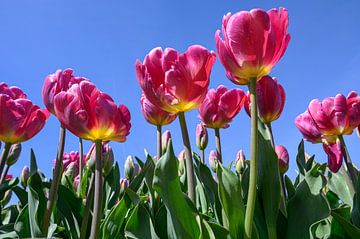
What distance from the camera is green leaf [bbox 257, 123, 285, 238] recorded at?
1.13m

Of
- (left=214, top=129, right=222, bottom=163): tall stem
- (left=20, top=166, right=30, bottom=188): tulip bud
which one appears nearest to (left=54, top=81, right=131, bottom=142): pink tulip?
(left=214, top=129, right=222, bottom=163): tall stem

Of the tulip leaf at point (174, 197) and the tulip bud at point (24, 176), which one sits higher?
the tulip bud at point (24, 176)

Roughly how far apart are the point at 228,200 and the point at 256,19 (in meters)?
0.48

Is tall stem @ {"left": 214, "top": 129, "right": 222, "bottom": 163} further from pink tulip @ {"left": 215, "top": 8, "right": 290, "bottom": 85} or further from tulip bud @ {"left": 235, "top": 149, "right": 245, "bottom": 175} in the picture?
pink tulip @ {"left": 215, "top": 8, "right": 290, "bottom": 85}

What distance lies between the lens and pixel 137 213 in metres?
1.15

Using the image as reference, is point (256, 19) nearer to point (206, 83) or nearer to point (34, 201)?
point (206, 83)

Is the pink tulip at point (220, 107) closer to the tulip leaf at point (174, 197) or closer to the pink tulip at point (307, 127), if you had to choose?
the pink tulip at point (307, 127)

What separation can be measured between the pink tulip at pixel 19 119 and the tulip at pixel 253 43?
2.85 ft

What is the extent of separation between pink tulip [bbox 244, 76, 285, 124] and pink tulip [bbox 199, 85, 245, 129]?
0.81 feet

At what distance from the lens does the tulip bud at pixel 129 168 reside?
7.82 feet

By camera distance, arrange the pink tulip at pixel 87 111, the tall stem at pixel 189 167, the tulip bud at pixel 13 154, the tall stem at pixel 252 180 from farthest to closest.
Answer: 1. the tulip bud at pixel 13 154
2. the pink tulip at pixel 87 111
3. the tall stem at pixel 189 167
4. the tall stem at pixel 252 180

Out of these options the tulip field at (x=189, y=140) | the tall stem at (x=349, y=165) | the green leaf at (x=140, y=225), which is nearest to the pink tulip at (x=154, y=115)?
the tulip field at (x=189, y=140)

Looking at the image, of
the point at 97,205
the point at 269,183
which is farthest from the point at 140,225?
the point at 269,183

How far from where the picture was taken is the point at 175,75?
1.13m
